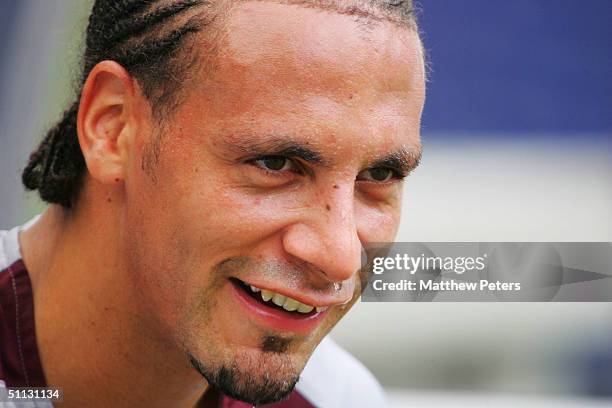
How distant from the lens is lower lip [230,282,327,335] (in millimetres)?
1217

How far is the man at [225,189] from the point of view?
118 cm

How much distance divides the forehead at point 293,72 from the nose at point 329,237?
0.32 feet

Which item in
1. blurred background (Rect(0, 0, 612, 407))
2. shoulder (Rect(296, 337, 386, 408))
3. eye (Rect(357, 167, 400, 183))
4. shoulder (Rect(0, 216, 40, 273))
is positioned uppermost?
blurred background (Rect(0, 0, 612, 407))

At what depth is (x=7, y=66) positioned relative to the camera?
1831 millimetres

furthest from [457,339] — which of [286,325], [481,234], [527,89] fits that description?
[286,325]

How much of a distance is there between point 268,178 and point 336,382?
72 cm

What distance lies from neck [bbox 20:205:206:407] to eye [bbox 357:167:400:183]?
1.26 ft

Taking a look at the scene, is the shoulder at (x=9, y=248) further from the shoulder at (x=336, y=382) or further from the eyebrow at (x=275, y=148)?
the shoulder at (x=336, y=382)

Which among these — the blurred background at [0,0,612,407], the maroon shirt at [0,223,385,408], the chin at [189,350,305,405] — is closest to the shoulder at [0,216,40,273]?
the maroon shirt at [0,223,385,408]

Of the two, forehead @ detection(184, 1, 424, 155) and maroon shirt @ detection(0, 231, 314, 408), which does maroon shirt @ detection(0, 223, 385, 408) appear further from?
forehead @ detection(184, 1, 424, 155)

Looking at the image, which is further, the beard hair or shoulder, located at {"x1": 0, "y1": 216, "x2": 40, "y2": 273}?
shoulder, located at {"x1": 0, "y1": 216, "x2": 40, "y2": 273}

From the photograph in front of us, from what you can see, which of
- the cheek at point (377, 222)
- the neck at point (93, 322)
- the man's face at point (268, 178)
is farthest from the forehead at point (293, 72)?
the neck at point (93, 322)

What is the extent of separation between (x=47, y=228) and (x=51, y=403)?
11.1 inches

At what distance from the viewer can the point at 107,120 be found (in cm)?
130
